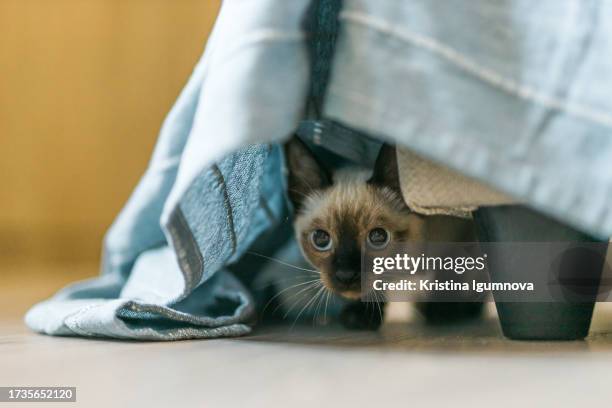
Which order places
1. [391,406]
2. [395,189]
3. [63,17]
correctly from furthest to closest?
1. [63,17]
2. [395,189]
3. [391,406]

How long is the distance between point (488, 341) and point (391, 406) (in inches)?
15.6

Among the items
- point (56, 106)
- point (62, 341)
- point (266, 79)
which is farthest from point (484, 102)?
point (56, 106)

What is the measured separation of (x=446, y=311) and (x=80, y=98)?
2073 millimetres

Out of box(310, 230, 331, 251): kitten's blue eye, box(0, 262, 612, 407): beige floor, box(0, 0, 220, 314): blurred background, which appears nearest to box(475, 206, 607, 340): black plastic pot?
box(0, 262, 612, 407): beige floor

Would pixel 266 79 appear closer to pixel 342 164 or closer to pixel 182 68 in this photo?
pixel 342 164

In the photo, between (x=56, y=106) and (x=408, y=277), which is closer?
(x=408, y=277)

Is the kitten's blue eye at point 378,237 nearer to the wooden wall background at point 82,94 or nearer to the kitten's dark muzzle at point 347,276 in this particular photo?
the kitten's dark muzzle at point 347,276

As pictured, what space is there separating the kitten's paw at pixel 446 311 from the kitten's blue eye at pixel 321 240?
21 centimetres

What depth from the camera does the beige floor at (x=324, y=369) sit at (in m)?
0.68

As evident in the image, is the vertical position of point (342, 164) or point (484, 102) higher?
point (484, 102)

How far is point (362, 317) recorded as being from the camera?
118 cm

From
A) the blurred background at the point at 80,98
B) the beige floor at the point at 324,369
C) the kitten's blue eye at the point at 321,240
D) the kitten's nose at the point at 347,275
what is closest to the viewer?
the beige floor at the point at 324,369

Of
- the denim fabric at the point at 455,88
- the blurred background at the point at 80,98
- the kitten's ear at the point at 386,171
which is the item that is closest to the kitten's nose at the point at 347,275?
the kitten's ear at the point at 386,171

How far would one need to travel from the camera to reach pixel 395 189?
3.91ft
